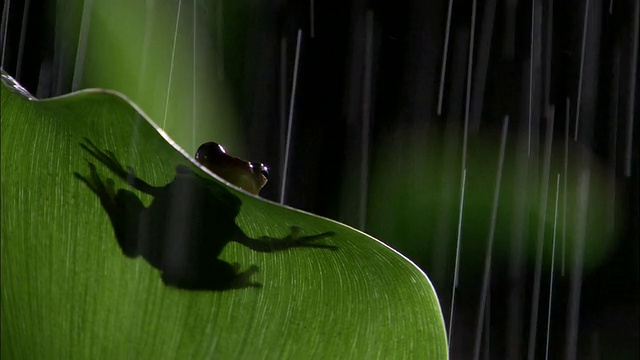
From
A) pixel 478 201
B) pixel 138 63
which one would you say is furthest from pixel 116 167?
pixel 478 201

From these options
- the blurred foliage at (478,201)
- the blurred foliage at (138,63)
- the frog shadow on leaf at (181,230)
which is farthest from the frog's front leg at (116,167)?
the blurred foliage at (478,201)

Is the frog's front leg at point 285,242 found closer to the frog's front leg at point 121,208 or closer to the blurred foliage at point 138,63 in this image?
the frog's front leg at point 121,208

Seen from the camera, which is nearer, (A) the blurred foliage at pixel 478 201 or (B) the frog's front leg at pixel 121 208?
(B) the frog's front leg at pixel 121 208

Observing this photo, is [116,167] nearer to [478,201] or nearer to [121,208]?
[121,208]

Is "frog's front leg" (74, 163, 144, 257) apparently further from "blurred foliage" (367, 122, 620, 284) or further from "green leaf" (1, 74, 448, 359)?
"blurred foliage" (367, 122, 620, 284)

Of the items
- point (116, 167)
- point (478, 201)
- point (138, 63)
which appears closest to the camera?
point (116, 167)

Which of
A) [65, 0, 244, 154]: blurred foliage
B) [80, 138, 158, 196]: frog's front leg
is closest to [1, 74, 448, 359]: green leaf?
[80, 138, 158, 196]: frog's front leg

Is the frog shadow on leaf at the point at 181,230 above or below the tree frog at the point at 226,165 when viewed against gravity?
below

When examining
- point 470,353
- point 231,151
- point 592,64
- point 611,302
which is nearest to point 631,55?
point 592,64
